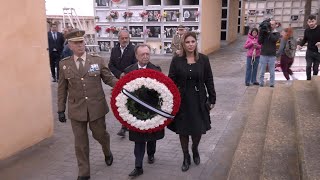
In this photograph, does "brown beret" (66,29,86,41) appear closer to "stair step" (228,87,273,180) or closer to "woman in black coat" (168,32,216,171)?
"woman in black coat" (168,32,216,171)

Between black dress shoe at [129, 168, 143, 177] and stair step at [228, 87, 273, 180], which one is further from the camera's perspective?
black dress shoe at [129, 168, 143, 177]

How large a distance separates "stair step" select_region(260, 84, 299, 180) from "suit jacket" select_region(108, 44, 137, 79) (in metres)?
2.28

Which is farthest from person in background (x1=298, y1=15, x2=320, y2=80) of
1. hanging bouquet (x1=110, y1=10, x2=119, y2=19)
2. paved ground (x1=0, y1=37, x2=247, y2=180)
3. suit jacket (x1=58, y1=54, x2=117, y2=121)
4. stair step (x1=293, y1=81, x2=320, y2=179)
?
hanging bouquet (x1=110, y1=10, x2=119, y2=19)

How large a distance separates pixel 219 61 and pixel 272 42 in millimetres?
5889

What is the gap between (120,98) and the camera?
410 centimetres

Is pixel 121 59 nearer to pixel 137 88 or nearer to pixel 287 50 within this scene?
pixel 137 88

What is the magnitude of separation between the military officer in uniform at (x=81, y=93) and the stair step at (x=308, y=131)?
2.22m

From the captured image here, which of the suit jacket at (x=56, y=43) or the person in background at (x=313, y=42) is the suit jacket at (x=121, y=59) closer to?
the person in background at (x=313, y=42)

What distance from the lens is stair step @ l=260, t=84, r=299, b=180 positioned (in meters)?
3.61

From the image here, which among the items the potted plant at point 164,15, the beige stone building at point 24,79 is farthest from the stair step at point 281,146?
the potted plant at point 164,15

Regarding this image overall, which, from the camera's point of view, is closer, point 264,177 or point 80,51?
point 264,177

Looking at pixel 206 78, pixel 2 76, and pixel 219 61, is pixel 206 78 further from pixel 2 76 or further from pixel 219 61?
pixel 219 61

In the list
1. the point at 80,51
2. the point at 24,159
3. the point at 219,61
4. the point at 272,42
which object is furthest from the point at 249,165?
the point at 219,61

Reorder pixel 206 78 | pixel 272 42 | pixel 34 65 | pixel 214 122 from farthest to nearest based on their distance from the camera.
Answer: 1. pixel 272 42
2. pixel 214 122
3. pixel 34 65
4. pixel 206 78
